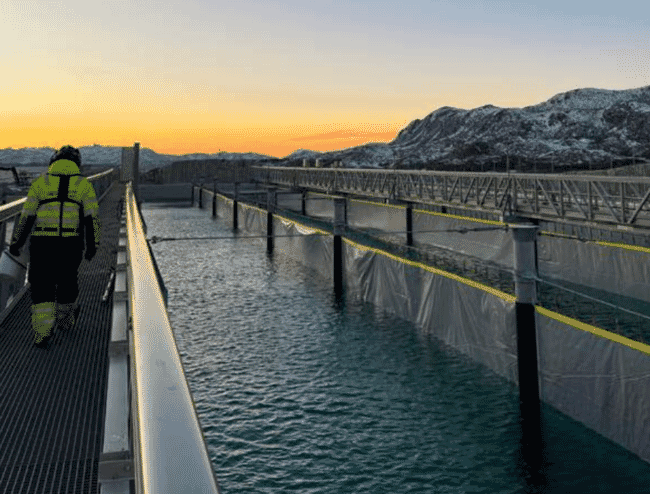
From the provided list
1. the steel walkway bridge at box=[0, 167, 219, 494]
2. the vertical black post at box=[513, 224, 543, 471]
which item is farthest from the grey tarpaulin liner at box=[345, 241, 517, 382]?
the steel walkway bridge at box=[0, 167, 219, 494]

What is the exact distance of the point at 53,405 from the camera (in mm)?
4703

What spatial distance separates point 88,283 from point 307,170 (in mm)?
47897

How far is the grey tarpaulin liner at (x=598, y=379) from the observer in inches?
309

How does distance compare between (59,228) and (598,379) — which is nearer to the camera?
(59,228)

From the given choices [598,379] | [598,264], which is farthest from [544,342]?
[598,264]

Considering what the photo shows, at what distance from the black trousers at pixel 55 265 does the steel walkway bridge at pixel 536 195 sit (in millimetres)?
15873

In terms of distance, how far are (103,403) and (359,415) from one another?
599 cm

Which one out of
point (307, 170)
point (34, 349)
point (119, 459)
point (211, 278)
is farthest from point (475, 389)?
point (307, 170)

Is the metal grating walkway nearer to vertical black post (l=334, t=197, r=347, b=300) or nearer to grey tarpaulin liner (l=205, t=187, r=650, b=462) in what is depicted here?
grey tarpaulin liner (l=205, t=187, r=650, b=462)

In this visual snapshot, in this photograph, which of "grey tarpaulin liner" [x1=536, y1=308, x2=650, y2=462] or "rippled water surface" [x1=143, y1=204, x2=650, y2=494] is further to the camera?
"rippled water surface" [x1=143, y1=204, x2=650, y2=494]

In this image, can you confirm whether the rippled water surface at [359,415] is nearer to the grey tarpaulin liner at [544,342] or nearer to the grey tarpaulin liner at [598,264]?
the grey tarpaulin liner at [544,342]

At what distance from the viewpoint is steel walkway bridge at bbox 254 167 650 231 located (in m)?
19.9

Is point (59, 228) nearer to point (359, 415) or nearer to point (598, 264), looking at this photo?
point (359, 415)

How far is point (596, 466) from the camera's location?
8055 mm
